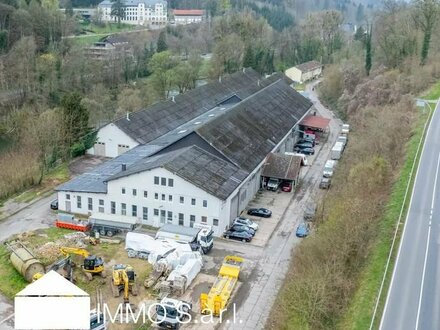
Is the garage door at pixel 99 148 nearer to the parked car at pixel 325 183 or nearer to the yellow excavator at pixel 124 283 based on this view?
the parked car at pixel 325 183

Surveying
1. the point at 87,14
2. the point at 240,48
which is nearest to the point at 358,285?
the point at 240,48

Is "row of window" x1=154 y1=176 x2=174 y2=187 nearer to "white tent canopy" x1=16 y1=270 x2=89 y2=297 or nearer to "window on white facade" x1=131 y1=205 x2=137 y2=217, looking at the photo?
"window on white facade" x1=131 y1=205 x2=137 y2=217

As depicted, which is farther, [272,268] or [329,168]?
[329,168]

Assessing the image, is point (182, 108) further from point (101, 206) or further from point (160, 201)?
point (160, 201)

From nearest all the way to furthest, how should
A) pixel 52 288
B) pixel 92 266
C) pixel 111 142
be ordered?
pixel 52 288 → pixel 92 266 → pixel 111 142

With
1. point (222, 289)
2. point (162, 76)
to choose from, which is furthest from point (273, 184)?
point (162, 76)
